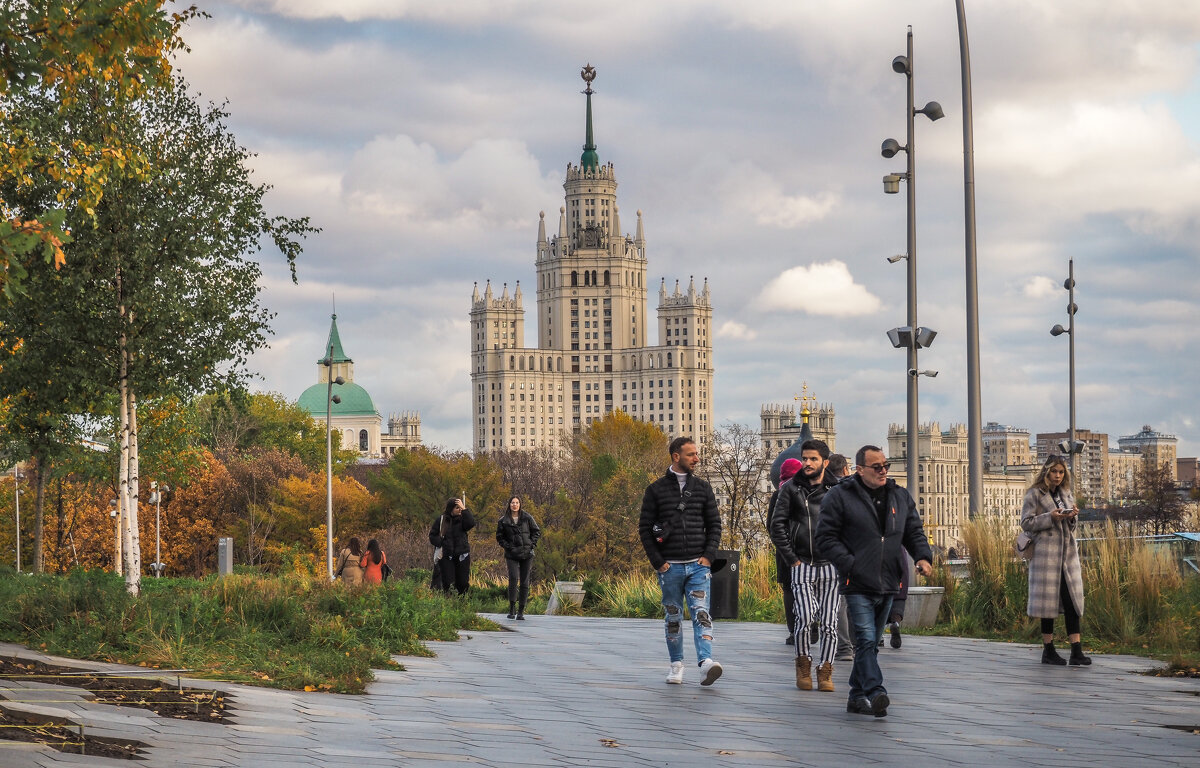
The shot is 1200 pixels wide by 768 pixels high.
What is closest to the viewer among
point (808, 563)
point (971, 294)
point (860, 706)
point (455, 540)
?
point (860, 706)

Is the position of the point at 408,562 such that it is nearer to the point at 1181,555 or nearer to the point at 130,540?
the point at 130,540

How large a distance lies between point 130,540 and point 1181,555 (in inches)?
559

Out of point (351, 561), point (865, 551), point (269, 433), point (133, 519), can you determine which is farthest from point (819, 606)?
point (269, 433)

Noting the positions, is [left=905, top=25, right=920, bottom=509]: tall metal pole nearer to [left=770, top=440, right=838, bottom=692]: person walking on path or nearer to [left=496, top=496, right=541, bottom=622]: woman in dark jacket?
[left=496, top=496, right=541, bottom=622]: woman in dark jacket

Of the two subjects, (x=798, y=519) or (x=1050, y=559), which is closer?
(x=798, y=519)

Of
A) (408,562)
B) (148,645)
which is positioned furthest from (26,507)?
(148,645)

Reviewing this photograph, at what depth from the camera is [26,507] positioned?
7162cm

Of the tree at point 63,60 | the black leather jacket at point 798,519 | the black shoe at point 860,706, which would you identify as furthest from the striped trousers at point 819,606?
the tree at point 63,60

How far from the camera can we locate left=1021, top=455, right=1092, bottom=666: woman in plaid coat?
13.0m

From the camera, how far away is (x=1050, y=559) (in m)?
13.1

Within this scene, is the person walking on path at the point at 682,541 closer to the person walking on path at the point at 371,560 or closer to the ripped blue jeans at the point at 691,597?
the ripped blue jeans at the point at 691,597

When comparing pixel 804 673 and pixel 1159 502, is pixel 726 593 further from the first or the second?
pixel 1159 502

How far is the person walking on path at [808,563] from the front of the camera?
1113 cm

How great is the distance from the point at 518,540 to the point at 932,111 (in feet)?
30.8
